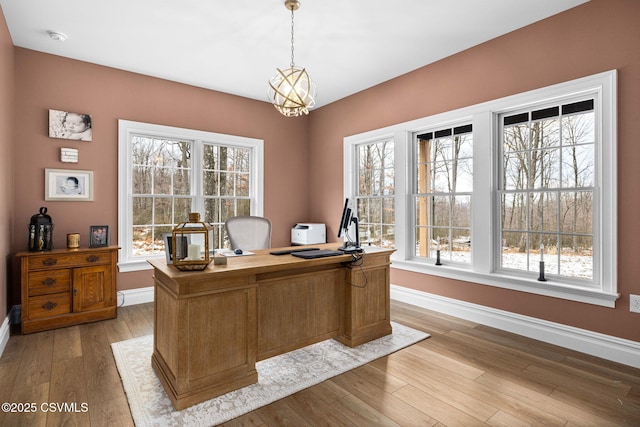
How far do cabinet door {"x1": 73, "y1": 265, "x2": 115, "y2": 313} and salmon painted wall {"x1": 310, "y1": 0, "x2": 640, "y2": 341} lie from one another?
338 cm

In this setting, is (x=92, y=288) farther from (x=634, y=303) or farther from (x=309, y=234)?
(x=634, y=303)

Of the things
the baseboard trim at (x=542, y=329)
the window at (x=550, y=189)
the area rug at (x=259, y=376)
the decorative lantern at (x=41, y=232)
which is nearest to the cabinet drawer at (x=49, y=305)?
the decorative lantern at (x=41, y=232)

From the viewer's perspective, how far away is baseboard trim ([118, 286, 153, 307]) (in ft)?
13.6

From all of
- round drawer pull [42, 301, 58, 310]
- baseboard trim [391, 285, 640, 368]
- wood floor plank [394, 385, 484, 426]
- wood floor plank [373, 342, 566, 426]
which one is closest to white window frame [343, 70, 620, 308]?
baseboard trim [391, 285, 640, 368]

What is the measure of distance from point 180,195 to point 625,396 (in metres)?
4.80

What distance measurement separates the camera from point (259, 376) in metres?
2.45

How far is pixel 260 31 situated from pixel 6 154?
261 centimetres

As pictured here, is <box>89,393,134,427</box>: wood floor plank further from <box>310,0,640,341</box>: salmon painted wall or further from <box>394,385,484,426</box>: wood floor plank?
<box>310,0,640,341</box>: salmon painted wall

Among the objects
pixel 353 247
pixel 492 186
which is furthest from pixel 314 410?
pixel 492 186

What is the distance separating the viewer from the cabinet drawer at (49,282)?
3277 millimetres

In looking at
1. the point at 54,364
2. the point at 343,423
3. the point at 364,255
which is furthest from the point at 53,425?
the point at 364,255

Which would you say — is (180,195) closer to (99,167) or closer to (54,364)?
(99,167)

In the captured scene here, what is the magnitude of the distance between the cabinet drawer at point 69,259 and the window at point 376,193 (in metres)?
3.27

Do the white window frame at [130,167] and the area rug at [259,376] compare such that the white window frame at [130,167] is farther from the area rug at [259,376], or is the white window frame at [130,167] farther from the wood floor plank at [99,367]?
the area rug at [259,376]
